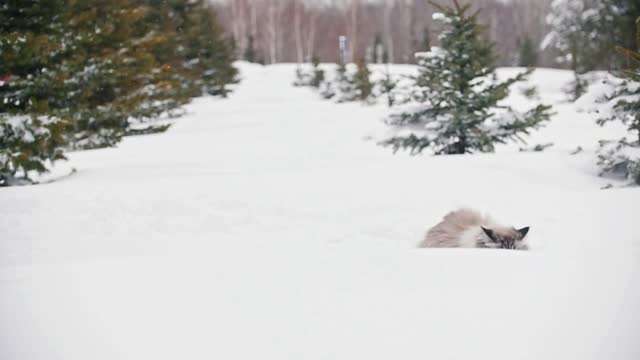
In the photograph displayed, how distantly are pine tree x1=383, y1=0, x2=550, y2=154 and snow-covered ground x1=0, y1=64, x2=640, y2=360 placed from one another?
1.16 m

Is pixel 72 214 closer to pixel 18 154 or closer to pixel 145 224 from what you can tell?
pixel 145 224

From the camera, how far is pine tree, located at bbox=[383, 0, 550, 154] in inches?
322

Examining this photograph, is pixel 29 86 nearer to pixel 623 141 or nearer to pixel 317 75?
pixel 623 141

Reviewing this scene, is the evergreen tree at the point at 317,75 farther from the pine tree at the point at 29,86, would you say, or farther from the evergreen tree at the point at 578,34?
the pine tree at the point at 29,86

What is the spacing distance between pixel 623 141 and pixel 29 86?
8.24m

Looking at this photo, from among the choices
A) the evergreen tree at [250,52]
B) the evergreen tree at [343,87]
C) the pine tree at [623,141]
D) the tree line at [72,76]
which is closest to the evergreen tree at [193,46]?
the tree line at [72,76]

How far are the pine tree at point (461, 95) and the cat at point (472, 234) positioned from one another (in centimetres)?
405

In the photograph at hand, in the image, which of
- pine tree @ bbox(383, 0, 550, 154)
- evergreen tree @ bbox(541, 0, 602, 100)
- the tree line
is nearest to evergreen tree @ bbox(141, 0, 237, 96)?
the tree line

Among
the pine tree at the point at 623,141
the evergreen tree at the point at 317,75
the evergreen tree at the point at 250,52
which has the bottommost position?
the pine tree at the point at 623,141

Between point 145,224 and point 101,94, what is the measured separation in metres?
8.64

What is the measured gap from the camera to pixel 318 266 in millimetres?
2793

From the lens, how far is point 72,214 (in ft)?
16.3

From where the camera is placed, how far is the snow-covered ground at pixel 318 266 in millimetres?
1979

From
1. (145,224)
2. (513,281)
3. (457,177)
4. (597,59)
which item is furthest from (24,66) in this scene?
(597,59)
